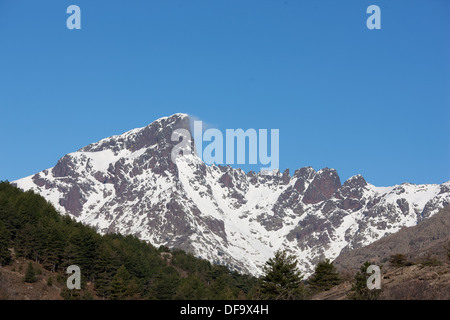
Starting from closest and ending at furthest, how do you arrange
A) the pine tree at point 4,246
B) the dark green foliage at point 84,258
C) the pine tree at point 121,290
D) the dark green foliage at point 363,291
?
the dark green foliage at point 363,291 < the pine tree at point 121,290 < the pine tree at point 4,246 < the dark green foliage at point 84,258

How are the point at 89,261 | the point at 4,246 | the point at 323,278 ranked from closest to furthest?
the point at 323,278 → the point at 4,246 → the point at 89,261

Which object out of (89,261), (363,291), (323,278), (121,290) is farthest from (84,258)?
(363,291)

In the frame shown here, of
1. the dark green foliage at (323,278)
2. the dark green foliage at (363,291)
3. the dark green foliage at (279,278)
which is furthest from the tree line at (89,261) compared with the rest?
the dark green foliage at (363,291)

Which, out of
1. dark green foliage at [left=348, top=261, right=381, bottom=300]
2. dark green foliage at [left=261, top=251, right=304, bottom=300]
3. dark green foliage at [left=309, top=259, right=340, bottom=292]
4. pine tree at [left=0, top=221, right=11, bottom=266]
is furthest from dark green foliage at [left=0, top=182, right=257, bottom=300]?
dark green foliage at [left=348, top=261, right=381, bottom=300]

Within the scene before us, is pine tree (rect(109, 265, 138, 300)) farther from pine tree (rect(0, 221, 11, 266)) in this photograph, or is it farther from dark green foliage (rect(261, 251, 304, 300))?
dark green foliage (rect(261, 251, 304, 300))

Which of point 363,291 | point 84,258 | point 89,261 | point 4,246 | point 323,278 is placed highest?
point 4,246

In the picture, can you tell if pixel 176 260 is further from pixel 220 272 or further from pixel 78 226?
pixel 78 226

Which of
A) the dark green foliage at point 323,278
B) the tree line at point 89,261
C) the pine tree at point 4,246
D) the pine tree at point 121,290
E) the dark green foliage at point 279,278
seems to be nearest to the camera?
the dark green foliage at point 279,278

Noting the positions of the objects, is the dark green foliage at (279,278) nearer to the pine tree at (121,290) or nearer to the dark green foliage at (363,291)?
the dark green foliage at (363,291)

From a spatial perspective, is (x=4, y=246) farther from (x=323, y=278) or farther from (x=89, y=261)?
(x=323, y=278)

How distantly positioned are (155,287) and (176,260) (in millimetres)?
55923

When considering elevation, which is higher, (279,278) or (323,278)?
(279,278)
